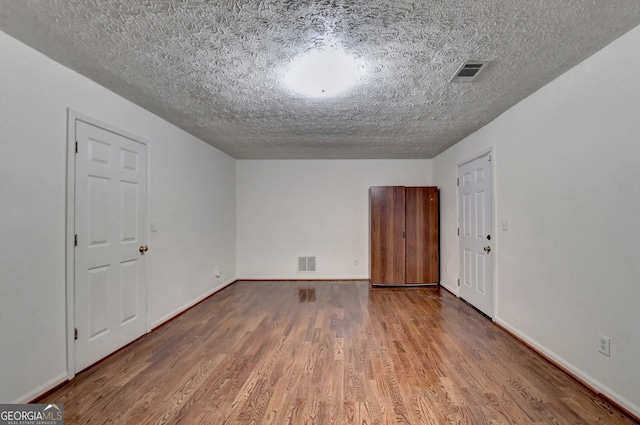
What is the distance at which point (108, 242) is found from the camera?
241 cm

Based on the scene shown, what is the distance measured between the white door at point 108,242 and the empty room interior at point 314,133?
0.02 meters

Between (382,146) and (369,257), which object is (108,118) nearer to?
(382,146)

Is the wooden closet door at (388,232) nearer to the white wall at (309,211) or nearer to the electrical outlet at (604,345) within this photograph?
the white wall at (309,211)

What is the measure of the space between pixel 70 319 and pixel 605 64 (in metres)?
4.24

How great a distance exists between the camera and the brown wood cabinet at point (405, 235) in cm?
478

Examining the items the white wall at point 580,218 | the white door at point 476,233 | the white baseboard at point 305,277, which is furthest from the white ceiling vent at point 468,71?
the white baseboard at point 305,277

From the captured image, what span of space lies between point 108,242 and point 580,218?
12.8 feet

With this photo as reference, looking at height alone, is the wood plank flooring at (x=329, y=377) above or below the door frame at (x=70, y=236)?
below

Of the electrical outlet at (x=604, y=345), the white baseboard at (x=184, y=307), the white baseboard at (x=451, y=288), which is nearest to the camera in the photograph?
the electrical outlet at (x=604, y=345)

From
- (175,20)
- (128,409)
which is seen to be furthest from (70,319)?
(175,20)

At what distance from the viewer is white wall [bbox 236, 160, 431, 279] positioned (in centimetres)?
532

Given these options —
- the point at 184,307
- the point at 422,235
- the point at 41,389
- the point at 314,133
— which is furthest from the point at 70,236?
the point at 422,235

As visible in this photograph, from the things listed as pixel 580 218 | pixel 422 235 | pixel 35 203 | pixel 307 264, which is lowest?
pixel 307 264

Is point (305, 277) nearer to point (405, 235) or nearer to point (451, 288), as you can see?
point (405, 235)
